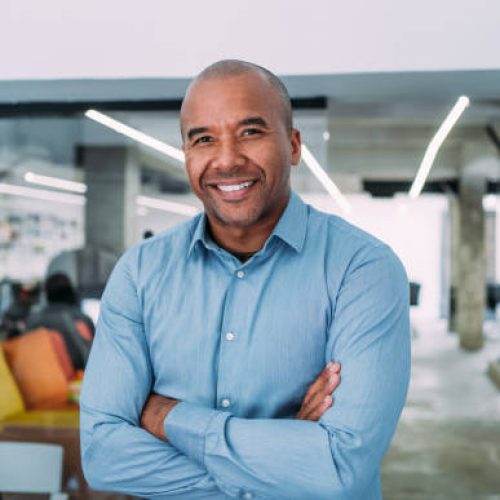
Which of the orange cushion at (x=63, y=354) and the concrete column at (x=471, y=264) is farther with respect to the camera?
the concrete column at (x=471, y=264)

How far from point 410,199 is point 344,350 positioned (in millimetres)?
3270

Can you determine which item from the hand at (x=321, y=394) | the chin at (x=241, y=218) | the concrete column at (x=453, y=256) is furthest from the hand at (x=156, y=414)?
the concrete column at (x=453, y=256)

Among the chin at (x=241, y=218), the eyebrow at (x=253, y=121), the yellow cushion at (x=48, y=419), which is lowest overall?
the yellow cushion at (x=48, y=419)

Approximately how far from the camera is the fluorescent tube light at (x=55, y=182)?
13.4 feet

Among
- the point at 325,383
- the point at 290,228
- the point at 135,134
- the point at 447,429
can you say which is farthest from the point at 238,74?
the point at 447,429

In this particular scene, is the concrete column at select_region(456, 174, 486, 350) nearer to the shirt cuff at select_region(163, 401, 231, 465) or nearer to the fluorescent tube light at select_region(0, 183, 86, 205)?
the fluorescent tube light at select_region(0, 183, 86, 205)

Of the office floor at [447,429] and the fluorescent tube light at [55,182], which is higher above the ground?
the fluorescent tube light at [55,182]

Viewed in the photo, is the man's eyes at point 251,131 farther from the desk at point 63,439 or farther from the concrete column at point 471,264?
the concrete column at point 471,264

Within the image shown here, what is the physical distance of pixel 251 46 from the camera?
269cm

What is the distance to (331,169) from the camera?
406 cm

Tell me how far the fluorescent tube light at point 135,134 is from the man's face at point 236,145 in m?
2.01

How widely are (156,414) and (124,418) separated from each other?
68 millimetres

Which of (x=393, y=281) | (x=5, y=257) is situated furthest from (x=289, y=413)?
(x=5, y=257)

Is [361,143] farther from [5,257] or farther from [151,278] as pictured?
[151,278]
